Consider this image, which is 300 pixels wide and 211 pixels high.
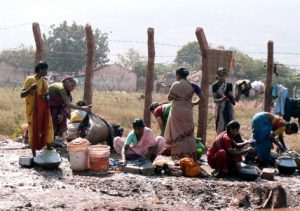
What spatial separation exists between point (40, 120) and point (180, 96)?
7.78 ft

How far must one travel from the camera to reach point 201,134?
36.2ft

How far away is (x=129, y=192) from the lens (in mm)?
7066

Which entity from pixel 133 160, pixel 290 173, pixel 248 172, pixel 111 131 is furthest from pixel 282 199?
pixel 111 131

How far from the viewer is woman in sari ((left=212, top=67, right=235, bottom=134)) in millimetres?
9883

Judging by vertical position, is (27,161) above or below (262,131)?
below

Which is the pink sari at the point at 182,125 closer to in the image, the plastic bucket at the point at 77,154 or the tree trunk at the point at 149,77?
the plastic bucket at the point at 77,154

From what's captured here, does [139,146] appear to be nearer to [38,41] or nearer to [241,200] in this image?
[241,200]

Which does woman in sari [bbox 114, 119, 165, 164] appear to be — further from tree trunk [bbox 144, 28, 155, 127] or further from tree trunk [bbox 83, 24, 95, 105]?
tree trunk [bbox 83, 24, 95, 105]

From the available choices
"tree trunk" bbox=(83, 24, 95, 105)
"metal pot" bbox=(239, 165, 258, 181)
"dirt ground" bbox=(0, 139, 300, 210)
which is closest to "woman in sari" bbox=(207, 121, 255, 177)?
"metal pot" bbox=(239, 165, 258, 181)

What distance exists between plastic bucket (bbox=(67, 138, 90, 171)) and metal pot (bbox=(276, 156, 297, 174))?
3.19 m

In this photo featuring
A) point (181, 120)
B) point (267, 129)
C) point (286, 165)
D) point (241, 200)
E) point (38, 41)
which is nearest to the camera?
point (241, 200)

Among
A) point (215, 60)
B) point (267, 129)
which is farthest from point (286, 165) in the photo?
point (215, 60)

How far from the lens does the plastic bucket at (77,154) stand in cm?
801

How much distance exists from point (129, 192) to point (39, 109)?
2171mm
